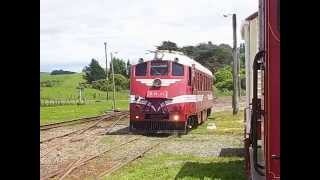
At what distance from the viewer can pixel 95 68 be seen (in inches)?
2606

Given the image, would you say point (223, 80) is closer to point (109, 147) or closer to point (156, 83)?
point (156, 83)

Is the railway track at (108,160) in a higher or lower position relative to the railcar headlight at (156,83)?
lower

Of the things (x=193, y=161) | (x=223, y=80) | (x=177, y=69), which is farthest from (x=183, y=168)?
(x=223, y=80)

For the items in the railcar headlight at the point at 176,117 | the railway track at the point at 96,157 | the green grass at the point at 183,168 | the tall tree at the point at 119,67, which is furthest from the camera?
the tall tree at the point at 119,67

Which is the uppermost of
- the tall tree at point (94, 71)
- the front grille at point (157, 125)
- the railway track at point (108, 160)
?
the tall tree at point (94, 71)

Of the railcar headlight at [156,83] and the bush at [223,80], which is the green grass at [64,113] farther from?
the bush at [223,80]

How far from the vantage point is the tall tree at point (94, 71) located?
6669cm

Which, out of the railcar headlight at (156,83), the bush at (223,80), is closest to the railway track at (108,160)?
the railcar headlight at (156,83)

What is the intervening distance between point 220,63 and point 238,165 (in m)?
70.3

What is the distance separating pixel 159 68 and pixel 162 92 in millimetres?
999

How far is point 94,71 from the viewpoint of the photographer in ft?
218

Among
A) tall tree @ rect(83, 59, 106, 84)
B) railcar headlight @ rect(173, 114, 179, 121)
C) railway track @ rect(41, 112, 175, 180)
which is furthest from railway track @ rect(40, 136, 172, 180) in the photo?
tall tree @ rect(83, 59, 106, 84)
